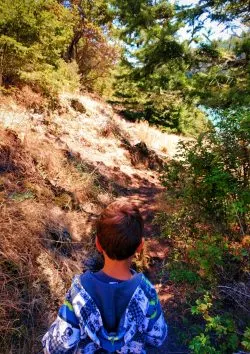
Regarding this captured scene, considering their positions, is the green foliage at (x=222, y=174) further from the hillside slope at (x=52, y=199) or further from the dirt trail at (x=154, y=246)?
the hillside slope at (x=52, y=199)

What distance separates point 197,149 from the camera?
446cm

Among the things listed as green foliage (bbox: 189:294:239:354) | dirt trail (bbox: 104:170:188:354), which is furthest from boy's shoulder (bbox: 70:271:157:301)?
green foliage (bbox: 189:294:239:354)

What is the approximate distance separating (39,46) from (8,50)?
0.84m

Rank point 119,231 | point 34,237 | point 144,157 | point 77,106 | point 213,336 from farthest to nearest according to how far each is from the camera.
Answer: point 77,106, point 144,157, point 34,237, point 213,336, point 119,231

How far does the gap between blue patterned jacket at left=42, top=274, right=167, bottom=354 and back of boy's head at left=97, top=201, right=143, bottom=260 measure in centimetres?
23

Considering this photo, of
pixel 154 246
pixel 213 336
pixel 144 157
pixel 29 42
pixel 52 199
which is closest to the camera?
pixel 213 336

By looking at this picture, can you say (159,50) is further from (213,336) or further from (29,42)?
(213,336)

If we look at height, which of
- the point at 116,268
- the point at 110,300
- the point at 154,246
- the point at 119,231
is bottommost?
the point at 154,246

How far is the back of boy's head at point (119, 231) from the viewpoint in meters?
1.62

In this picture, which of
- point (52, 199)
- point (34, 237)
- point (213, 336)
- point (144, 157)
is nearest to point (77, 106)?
point (144, 157)

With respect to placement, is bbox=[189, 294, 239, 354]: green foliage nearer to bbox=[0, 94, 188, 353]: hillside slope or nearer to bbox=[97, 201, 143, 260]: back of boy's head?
bbox=[0, 94, 188, 353]: hillside slope

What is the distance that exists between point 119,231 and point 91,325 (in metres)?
0.49

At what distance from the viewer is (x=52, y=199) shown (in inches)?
199

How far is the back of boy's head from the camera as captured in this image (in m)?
1.62
